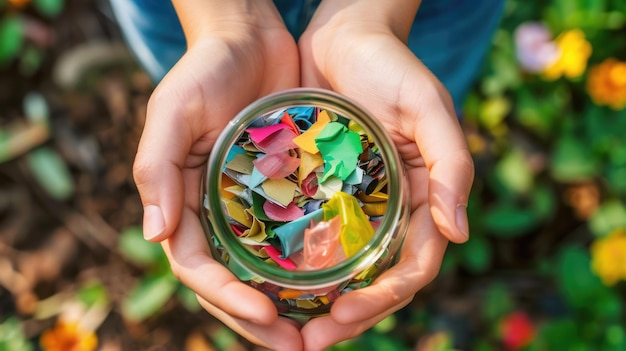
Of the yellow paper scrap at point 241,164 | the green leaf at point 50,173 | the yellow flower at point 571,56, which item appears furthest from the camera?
the green leaf at point 50,173

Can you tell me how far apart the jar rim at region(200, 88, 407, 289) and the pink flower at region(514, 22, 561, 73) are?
0.75 metres

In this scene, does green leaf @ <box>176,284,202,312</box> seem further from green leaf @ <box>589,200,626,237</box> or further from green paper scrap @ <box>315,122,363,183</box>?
green leaf @ <box>589,200,626,237</box>

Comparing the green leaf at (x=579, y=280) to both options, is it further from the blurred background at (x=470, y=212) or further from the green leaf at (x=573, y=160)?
the green leaf at (x=573, y=160)

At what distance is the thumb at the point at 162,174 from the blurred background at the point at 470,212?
0.58m

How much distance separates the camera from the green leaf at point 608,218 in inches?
52.9

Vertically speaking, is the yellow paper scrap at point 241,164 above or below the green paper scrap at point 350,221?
above

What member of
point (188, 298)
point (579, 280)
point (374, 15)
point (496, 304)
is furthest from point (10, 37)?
point (579, 280)

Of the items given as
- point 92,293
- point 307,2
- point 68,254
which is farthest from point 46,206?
point 307,2

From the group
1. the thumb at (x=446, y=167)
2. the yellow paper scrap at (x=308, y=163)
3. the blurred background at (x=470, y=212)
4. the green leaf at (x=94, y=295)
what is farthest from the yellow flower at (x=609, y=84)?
the green leaf at (x=94, y=295)

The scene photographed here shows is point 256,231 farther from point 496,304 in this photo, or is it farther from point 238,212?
point 496,304

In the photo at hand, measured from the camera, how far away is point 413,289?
786 mm

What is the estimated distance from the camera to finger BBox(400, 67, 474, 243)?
756mm

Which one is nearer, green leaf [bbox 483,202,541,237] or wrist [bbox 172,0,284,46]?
wrist [bbox 172,0,284,46]

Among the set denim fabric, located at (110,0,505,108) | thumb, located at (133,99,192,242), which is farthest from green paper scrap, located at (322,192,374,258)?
denim fabric, located at (110,0,505,108)
